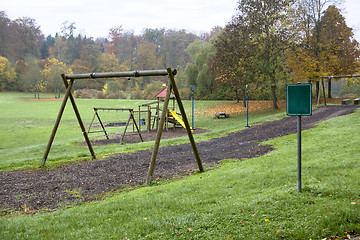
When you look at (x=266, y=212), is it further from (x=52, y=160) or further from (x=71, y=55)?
(x=71, y=55)

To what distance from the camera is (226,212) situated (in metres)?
4.64

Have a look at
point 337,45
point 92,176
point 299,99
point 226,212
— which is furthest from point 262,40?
point 226,212

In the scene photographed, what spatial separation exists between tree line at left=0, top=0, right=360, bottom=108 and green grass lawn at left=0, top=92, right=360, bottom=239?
24.5 m

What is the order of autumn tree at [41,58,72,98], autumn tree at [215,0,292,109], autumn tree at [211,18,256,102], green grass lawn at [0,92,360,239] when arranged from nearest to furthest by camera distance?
green grass lawn at [0,92,360,239]
autumn tree at [215,0,292,109]
autumn tree at [211,18,256,102]
autumn tree at [41,58,72,98]

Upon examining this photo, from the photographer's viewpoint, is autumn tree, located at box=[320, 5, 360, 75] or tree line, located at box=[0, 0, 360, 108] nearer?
tree line, located at box=[0, 0, 360, 108]

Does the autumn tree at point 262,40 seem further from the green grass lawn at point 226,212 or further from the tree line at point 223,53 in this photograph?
the green grass lawn at point 226,212

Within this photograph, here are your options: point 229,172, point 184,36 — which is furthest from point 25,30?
Result: point 229,172

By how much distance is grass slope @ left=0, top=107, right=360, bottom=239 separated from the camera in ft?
13.4

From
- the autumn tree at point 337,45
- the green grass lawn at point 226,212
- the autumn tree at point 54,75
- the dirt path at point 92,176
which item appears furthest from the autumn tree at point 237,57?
the autumn tree at point 54,75

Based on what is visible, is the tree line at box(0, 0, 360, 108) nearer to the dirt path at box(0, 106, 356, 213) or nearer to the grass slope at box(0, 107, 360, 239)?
the dirt path at box(0, 106, 356, 213)

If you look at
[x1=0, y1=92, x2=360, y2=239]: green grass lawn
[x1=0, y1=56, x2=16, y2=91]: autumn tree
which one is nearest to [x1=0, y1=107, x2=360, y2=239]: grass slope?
[x1=0, y1=92, x2=360, y2=239]: green grass lawn

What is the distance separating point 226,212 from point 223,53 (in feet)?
91.2

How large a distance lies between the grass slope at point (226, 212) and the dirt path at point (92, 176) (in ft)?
3.80

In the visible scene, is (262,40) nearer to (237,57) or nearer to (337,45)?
(237,57)
